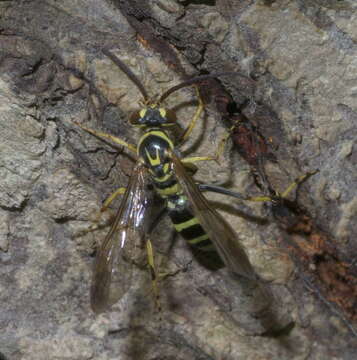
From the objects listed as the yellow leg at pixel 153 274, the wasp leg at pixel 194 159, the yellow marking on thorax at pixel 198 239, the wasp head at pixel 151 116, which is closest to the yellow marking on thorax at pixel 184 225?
the yellow marking on thorax at pixel 198 239

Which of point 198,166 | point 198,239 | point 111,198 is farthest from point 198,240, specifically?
point 111,198

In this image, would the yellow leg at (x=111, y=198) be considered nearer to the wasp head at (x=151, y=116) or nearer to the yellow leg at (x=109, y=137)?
the yellow leg at (x=109, y=137)

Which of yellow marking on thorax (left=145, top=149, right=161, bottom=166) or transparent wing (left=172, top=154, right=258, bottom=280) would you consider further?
yellow marking on thorax (left=145, top=149, right=161, bottom=166)

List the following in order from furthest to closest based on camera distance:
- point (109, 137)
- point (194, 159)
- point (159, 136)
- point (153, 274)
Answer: point (159, 136)
point (194, 159)
point (153, 274)
point (109, 137)

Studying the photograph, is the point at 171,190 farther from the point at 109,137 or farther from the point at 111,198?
the point at 109,137

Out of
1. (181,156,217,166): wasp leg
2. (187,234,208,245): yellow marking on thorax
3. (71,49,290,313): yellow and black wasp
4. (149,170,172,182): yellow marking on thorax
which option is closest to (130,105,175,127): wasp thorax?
(71,49,290,313): yellow and black wasp

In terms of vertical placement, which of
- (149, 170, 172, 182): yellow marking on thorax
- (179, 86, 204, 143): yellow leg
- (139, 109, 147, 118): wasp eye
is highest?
(139, 109, 147, 118): wasp eye

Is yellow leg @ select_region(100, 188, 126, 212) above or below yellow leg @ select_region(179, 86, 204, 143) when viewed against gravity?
below

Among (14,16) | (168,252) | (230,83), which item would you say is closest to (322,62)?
(230,83)

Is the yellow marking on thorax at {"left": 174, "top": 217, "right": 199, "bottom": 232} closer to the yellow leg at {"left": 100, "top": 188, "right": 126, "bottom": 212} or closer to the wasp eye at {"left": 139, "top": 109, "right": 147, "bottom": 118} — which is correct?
the yellow leg at {"left": 100, "top": 188, "right": 126, "bottom": 212}
